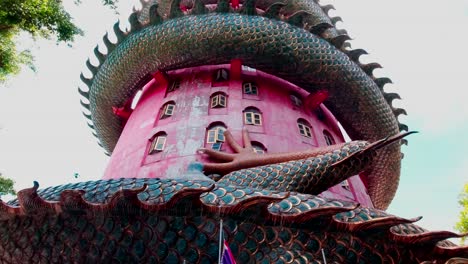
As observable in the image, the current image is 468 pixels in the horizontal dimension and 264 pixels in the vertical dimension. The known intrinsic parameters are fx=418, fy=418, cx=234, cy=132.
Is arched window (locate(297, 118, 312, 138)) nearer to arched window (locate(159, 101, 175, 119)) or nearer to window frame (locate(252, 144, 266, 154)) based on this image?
window frame (locate(252, 144, 266, 154))

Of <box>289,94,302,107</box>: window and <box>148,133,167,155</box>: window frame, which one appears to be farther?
<box>289,94,302,107</box>: window

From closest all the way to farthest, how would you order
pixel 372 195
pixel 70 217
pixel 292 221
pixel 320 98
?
pixel 292 221 → pixel 70 217 → pixel 320 98 → pixel 372 195

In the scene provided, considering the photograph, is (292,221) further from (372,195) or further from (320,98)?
(372,195)

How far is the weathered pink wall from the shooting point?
29.9ft

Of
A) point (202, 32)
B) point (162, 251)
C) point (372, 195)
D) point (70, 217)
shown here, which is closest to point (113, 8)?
point (202, 32)

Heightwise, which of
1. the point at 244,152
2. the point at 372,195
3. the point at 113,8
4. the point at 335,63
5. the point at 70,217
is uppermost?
the point at 335,63

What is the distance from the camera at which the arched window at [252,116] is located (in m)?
9.75

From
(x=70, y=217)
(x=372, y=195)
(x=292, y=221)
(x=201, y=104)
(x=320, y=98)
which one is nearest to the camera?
(x=292, y=221)

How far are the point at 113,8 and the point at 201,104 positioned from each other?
306 centimetres

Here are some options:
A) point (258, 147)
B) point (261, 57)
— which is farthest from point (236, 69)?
point (258, 147)

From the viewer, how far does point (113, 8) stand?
8.28 metres

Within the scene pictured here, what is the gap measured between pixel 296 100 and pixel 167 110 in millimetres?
3453

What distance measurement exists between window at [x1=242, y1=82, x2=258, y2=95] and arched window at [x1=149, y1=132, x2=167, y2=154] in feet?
8.20

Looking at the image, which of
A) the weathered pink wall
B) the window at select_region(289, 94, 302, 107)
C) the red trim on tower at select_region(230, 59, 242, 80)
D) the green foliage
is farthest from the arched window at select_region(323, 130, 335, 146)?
the green foliage
